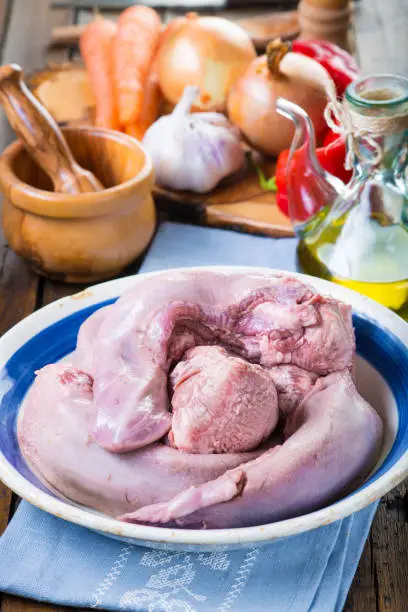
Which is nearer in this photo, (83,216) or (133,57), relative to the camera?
(83,216)

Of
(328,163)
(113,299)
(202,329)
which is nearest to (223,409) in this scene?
(202,329)

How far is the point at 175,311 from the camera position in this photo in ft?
3.67

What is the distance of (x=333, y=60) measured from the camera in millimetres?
1983

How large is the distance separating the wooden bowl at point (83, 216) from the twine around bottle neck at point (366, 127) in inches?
15.3

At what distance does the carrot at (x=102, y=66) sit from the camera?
2141mm

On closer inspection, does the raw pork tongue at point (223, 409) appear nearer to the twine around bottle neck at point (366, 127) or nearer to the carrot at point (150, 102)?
the twine around bottle neck at point (366, 127)

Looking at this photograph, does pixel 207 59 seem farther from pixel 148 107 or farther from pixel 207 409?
pixel 207 409

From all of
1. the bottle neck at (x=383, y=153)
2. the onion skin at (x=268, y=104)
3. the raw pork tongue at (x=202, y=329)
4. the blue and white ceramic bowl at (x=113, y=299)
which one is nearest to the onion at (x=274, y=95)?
the onion skin at (x=268, y=104)

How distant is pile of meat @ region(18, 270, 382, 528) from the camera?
988 millimetres

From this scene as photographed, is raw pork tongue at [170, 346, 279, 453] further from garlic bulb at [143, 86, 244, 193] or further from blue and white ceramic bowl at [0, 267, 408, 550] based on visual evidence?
garlic bulb at [143, 86, 244, 193]

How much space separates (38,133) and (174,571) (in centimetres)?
90

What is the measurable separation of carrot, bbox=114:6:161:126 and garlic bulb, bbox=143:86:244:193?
9.3 inches

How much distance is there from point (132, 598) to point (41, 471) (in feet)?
0.62

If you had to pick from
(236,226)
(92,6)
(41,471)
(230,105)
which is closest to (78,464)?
(41,471)
